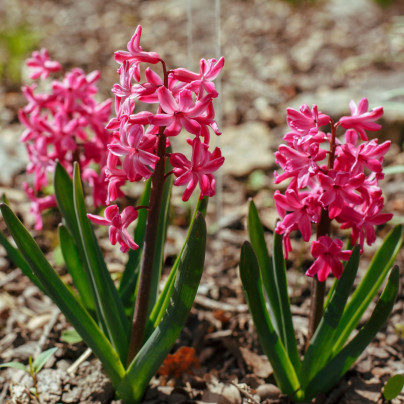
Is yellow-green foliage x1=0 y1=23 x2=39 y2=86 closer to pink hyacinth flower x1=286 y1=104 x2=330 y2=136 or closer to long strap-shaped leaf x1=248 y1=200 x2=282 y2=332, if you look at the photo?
long strap-shaped leaf x1=248 y1=200 x2=282 y2=332

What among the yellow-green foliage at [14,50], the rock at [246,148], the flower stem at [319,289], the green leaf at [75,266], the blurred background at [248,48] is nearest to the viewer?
the flower stem at [319,289]

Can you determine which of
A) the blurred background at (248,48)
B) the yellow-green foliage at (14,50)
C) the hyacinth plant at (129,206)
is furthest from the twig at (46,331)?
the yellow-green foliage at (14,50)

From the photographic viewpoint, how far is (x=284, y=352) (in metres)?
1.77

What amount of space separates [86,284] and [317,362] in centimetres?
81

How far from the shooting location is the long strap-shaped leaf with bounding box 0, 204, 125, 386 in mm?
1584

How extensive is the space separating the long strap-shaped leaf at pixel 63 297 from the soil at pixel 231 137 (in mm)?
252

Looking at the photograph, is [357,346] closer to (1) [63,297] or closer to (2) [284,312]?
(2) [284,312]

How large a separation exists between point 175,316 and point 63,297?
1.14ft

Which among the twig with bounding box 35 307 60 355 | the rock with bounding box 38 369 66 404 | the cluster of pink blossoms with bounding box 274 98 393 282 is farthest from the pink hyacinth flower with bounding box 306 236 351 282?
the twig with bounding box 35 307 60 355

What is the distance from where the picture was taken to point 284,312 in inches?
71.0

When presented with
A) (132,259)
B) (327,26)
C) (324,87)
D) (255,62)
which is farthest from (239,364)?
Answer: (327,26)

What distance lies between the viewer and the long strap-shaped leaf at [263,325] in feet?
5.42

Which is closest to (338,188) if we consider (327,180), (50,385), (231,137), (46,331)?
(327,180)

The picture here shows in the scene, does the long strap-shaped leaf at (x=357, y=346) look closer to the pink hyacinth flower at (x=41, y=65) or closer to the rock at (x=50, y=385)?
the rock at (x=50, y=385)
